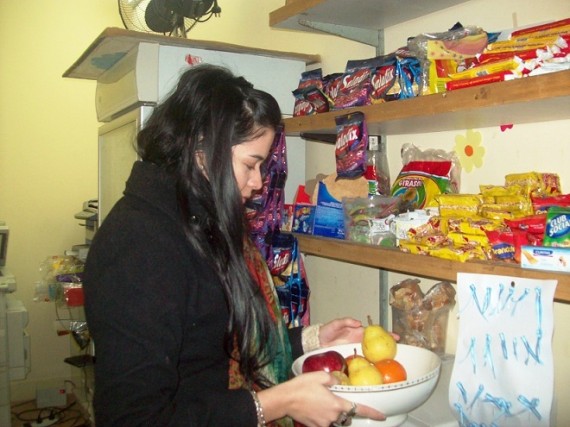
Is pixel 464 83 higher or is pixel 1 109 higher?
pixel 1 109

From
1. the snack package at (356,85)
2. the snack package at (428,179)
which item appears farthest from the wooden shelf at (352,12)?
the snack package at (428,179)

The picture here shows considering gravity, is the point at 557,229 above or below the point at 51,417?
above

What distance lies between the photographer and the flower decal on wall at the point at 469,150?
1.27 m

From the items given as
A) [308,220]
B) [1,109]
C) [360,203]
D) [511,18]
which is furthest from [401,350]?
[1,109]

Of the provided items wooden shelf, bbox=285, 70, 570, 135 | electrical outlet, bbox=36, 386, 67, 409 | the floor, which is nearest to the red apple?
wooden shelf, bbox=285, 70, 570, 135

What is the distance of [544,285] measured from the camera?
0.87 meters

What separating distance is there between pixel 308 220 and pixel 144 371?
2.46 feet

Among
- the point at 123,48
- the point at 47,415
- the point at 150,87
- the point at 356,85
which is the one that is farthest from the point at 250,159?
the point at 47,415

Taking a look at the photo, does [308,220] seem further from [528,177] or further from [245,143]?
[528,177]

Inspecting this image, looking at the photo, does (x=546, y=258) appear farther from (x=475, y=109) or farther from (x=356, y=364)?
(x=356, y=364)

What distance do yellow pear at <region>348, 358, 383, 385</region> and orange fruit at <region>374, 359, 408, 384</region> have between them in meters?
0.02

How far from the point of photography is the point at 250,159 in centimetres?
105

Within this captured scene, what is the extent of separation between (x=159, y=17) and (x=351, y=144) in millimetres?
1164

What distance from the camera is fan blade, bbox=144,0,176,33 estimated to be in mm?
2004
